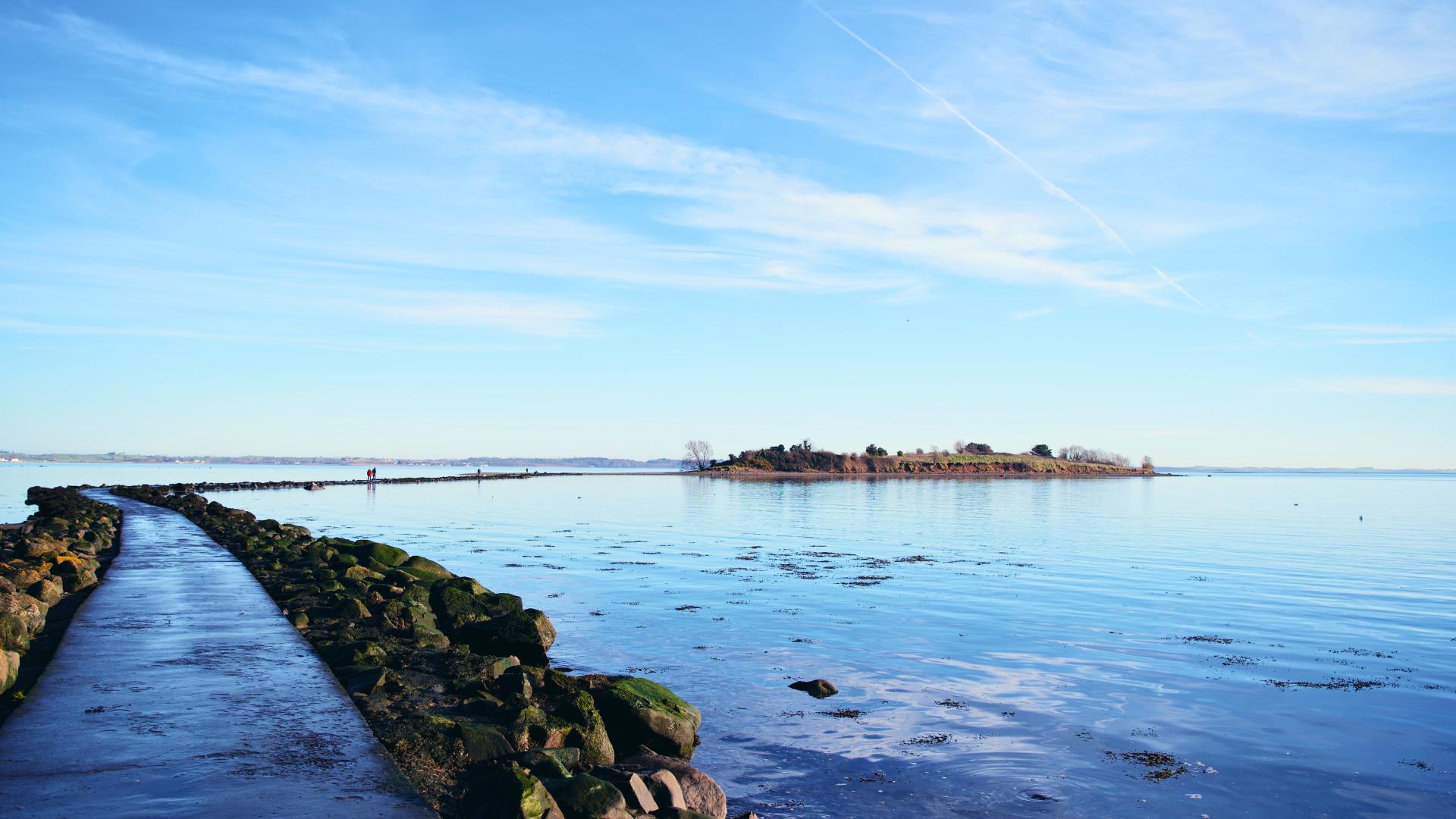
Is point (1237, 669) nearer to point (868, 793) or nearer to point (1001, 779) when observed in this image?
point (1001, 779)

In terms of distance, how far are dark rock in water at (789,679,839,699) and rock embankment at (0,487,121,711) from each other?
31.1ft

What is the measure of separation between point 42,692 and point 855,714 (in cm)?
946

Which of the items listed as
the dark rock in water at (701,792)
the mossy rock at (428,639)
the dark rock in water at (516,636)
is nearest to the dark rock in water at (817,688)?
the dark rock in water at (516,636)

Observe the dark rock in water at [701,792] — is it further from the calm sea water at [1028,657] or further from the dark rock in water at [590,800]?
the dark rock in water at [590,800]

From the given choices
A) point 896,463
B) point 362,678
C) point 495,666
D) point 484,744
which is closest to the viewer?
point 484,744

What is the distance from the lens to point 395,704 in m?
11.0

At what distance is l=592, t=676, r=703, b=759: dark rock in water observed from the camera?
35.0 ft

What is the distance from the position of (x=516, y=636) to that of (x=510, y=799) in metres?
7.76

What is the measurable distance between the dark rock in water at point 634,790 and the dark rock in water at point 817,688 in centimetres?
563

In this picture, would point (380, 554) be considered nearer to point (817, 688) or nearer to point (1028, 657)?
point (817, 688)

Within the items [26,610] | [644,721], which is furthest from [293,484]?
[644,721]

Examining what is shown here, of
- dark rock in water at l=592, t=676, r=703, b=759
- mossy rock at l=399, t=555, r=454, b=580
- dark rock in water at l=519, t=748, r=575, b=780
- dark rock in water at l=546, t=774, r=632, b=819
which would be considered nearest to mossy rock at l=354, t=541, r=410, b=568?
mossy rock at l=399, t=555, r=454, b=580

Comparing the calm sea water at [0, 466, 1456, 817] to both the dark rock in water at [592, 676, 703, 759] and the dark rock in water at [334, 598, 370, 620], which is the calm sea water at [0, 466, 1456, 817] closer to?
the dark rock in water at [592, 676, 703, 759]

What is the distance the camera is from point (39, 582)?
16.7m
